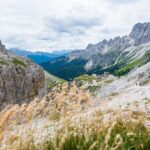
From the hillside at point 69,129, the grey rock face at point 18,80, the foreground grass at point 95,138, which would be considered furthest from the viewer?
the grey rock face at point 18,80

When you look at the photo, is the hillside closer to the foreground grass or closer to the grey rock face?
the foreground grass

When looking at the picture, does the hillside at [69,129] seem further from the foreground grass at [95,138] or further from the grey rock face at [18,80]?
the grey rock face at [18,80]

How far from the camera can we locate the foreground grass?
36.4 ft

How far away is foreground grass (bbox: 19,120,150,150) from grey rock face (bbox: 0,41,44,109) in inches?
1859

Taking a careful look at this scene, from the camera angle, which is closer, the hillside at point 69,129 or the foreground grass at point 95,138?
the foreground grass at point 95,138

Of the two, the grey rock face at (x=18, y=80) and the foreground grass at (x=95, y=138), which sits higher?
the grey rock face at (x=18, y=80)

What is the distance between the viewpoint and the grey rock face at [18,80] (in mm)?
61625

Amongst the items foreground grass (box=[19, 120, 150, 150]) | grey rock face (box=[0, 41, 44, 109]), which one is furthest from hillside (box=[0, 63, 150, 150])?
grey rock face (box=[0, 41, 44, 109])

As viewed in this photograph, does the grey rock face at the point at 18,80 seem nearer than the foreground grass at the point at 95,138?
No

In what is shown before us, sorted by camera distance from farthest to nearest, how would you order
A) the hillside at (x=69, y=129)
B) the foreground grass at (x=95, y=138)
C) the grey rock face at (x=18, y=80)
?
1. the grey rock face at (x=18, y=80)
2. the hillside at (x=69, y=129)
3. the foreground grass at (x=95, y=138)

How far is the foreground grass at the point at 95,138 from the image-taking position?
36.4 ft

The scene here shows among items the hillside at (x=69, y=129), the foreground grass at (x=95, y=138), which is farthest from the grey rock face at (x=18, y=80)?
the foreground grass at (x=95, y=138)

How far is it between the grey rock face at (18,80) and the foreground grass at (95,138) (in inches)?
1859

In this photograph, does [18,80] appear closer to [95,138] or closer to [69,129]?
[69,129]
